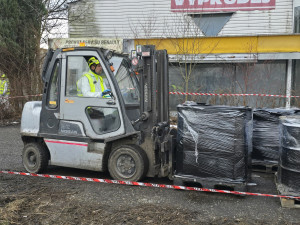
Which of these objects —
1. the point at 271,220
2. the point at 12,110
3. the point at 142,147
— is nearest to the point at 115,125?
the point at 142,147

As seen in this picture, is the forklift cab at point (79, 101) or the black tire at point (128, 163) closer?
the black tire at point (128, 163)

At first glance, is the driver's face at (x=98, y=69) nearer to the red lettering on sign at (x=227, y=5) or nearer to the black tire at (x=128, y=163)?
the black tire at (x=128, y=163)

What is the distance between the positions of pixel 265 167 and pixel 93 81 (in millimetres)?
3436

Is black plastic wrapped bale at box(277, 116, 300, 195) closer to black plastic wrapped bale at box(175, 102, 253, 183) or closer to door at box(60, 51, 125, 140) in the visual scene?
black plastic wrapped bale at box(175, 102, 253, 183)

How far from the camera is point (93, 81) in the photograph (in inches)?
206

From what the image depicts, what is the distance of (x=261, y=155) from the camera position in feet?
19.4

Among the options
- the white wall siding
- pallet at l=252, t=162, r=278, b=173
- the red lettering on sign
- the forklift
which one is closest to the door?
the forklift

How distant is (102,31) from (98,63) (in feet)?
32.6

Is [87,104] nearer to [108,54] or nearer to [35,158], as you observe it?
[108,54]

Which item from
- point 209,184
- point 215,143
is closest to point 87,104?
point 215,143

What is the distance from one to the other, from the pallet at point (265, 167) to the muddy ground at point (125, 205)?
0.30m

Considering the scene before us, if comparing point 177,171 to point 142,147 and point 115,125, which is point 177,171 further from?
point 115,125

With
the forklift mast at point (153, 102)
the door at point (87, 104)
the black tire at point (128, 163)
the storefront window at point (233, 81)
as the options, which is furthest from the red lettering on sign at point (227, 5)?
the black tire at point (128, 163)

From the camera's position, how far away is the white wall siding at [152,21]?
13.0 meters
